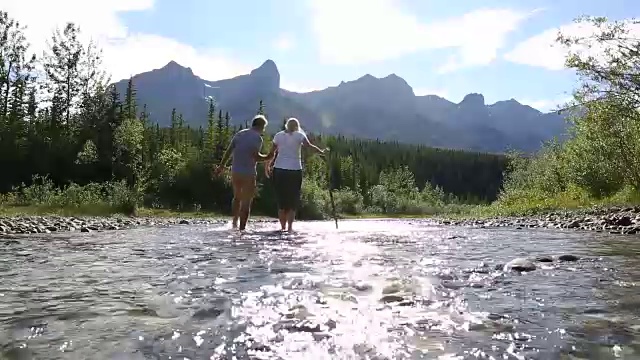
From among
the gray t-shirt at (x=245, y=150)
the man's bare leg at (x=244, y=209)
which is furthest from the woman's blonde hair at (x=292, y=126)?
the man's bare leg at (x=244, y=209)

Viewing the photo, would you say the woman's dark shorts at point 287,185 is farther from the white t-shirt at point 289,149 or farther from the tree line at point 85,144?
the tree line at point 85,144

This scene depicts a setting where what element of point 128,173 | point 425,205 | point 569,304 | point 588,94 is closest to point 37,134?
point 128,173

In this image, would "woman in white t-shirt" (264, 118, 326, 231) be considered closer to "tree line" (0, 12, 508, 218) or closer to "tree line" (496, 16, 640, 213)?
"tree line" (496, 16, 640, 213)

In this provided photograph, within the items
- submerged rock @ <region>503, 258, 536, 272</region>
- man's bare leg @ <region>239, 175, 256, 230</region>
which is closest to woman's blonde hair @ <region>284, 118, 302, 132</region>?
man's bare leg @ <region>239, 175, 256, 230</region>

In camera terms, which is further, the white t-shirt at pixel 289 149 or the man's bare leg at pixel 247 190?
the man's bare leg at pixel 247 190

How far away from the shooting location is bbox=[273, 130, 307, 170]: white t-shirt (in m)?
13.7

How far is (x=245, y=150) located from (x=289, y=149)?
1.19 meters

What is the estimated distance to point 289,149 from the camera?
13.8 m

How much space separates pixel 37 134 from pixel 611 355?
63161mm

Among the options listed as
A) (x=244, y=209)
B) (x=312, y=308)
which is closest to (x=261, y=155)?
(x=244, y=209)

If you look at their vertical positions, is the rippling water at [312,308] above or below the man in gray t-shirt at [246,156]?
below

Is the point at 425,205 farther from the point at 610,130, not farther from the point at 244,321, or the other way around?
the point at 244,321

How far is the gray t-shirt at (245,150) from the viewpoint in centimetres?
1380

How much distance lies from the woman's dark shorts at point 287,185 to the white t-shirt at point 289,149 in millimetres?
139
